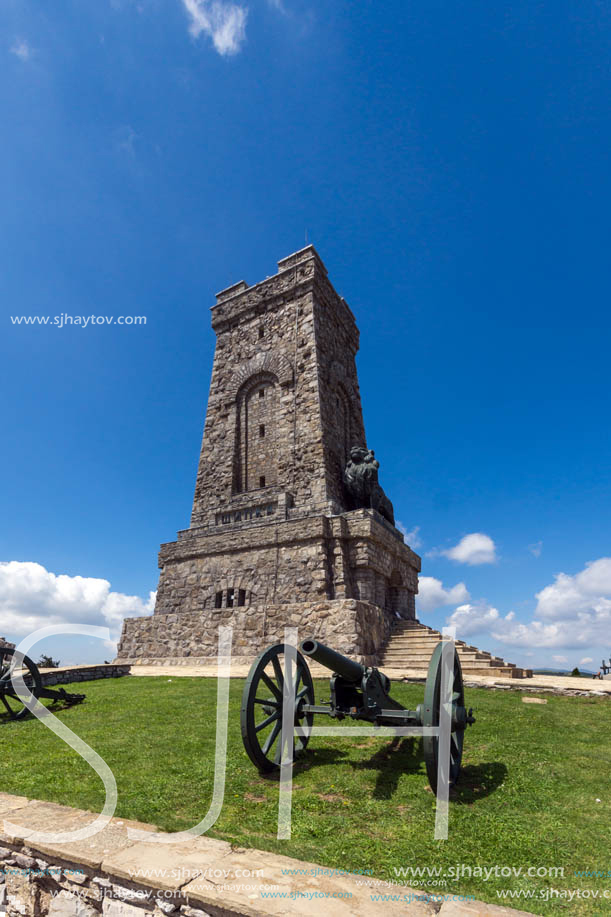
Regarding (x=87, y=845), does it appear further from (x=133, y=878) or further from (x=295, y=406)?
(x=295, y=406)

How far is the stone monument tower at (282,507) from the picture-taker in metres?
14.2

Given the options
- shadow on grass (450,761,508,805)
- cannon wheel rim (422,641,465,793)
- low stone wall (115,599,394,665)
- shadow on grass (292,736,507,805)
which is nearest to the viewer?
cannon wheel rim (422,641,465,793)

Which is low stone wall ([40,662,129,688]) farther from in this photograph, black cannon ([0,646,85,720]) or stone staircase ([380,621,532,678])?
stone staircase ([380,621,532,678])

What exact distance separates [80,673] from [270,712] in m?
8.82

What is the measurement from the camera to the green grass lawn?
10.8ft

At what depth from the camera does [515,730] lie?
6.47 metres

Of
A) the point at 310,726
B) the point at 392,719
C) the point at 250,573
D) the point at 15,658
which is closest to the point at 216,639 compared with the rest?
the point at 250,573

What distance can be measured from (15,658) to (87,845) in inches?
218

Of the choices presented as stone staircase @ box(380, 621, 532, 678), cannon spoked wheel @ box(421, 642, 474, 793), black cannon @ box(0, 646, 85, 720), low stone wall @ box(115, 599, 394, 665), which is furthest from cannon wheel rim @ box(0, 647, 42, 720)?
stone staircase @ box(380, 621, 532, 678)

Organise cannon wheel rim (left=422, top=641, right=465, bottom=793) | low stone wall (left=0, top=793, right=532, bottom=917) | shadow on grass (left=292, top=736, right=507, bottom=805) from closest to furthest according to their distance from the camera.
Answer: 1. low stone wall (left=0, top=793, right=532, bottom=917)
2. cannon wheel rim (left=422, top=641, right=465, bottom=793)
3. shadow on grass (left=292, top=736, right=507, bottom=805)

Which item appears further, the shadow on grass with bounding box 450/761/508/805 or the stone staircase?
the stone staircase

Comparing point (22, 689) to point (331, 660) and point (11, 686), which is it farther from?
point (331, 660)

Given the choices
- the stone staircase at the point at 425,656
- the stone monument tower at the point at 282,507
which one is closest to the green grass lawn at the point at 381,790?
the stone staircase at the point at 425,656

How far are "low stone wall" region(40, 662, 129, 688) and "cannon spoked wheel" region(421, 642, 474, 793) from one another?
929cm
